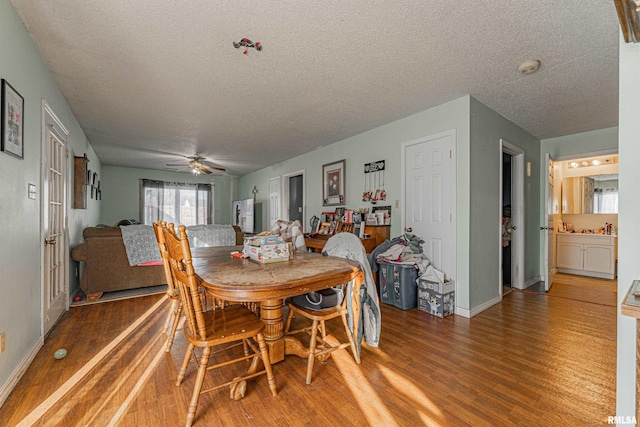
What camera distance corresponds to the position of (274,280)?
1.49 m

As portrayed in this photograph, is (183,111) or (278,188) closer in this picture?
(183,111)

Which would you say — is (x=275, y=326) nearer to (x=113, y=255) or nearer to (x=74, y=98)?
(x=113, y=255)

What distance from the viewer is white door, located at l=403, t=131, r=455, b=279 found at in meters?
3.21

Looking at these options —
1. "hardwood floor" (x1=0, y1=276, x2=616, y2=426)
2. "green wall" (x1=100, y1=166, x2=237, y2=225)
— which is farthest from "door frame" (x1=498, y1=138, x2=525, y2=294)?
"green wall" (x1=100, y1=166, x2=237, y2=225)

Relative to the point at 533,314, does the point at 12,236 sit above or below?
above

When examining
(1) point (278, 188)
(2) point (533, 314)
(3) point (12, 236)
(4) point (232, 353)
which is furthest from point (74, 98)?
(2) point (533, 314)

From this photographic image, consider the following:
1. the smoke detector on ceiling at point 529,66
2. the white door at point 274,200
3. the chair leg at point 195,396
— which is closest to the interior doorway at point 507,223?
the smoke detector on ceiling at point 529,66

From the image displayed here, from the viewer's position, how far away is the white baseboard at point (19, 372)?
1.61 m

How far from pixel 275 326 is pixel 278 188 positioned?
16.9ft

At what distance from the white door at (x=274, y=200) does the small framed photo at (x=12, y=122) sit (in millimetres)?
4968

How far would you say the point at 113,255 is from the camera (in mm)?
3551

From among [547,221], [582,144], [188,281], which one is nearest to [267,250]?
[188,281]

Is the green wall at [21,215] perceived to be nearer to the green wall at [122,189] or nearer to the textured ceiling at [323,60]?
the textured ceiling at [323,60]

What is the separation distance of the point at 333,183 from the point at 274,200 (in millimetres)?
2480
